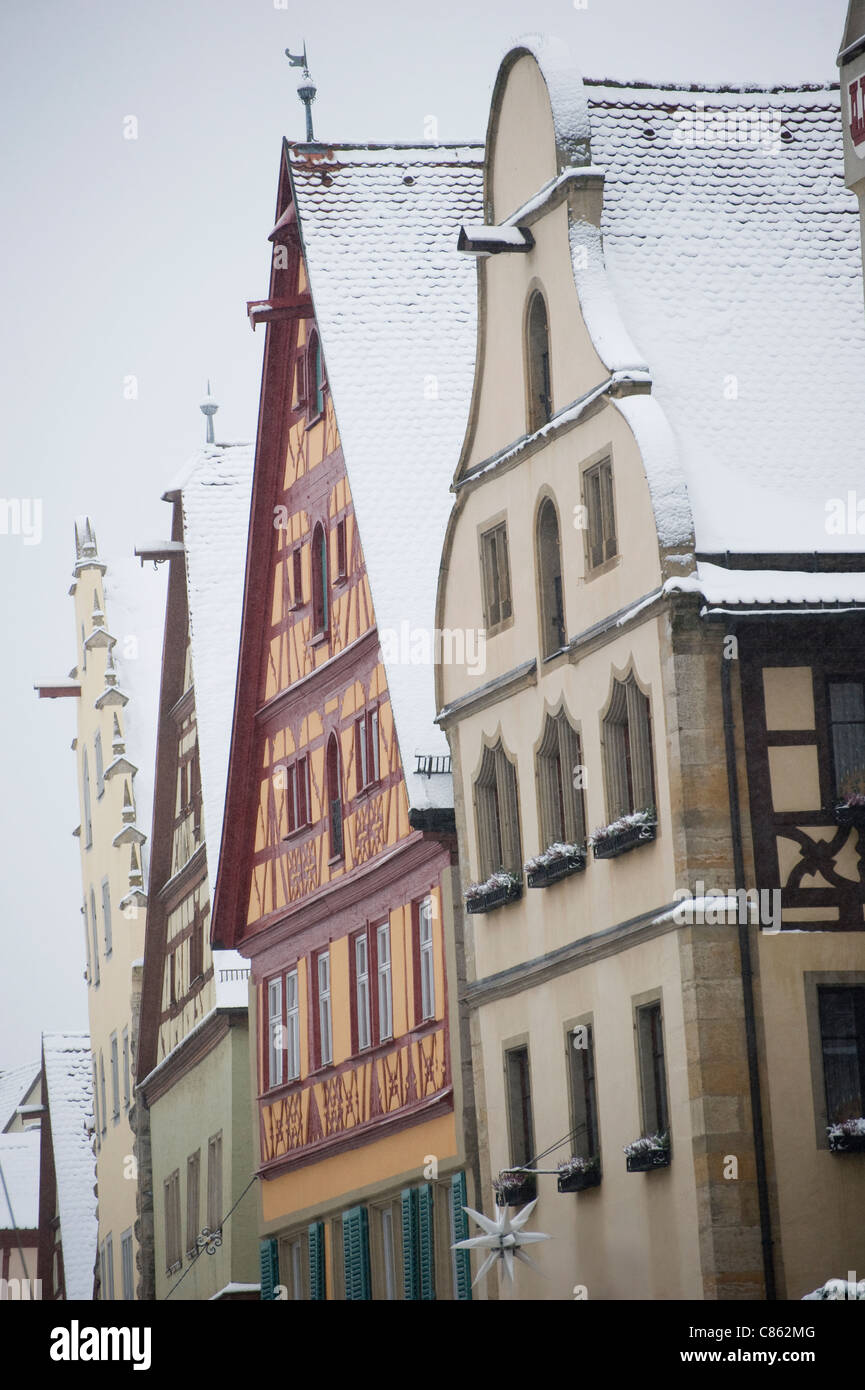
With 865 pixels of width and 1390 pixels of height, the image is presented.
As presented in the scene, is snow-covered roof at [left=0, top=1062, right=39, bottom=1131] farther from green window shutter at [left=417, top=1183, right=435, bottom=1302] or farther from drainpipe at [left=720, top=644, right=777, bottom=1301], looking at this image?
drainpipe at [left=720, top=644, right=777, bottom=1301]

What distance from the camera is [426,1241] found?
108 ft

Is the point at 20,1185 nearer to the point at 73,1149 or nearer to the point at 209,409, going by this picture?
the point at 73,1149

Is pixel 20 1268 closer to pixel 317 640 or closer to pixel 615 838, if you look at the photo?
pixel 317 640

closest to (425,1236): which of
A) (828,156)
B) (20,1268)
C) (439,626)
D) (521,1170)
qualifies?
(521,1170)

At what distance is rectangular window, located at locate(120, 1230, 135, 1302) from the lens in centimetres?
4857

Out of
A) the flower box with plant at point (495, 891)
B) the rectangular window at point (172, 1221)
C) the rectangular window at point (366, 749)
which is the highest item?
the rectangular window at point (366, 749)

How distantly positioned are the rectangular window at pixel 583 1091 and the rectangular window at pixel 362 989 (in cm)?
629

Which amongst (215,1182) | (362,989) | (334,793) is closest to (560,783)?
(362,989)

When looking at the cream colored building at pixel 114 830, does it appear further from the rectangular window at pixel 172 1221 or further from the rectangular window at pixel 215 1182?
the rectangular window at pixel 215 1182

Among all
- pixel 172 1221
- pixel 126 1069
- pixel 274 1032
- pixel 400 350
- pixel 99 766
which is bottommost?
pixel 172 1221

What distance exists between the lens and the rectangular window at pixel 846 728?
27703mm

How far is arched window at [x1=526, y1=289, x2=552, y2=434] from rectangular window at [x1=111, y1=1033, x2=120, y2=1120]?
73.3 ft

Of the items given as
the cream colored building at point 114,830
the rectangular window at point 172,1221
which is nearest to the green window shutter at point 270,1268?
the rectangular window at point 172,1221

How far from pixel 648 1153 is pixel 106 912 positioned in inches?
968
